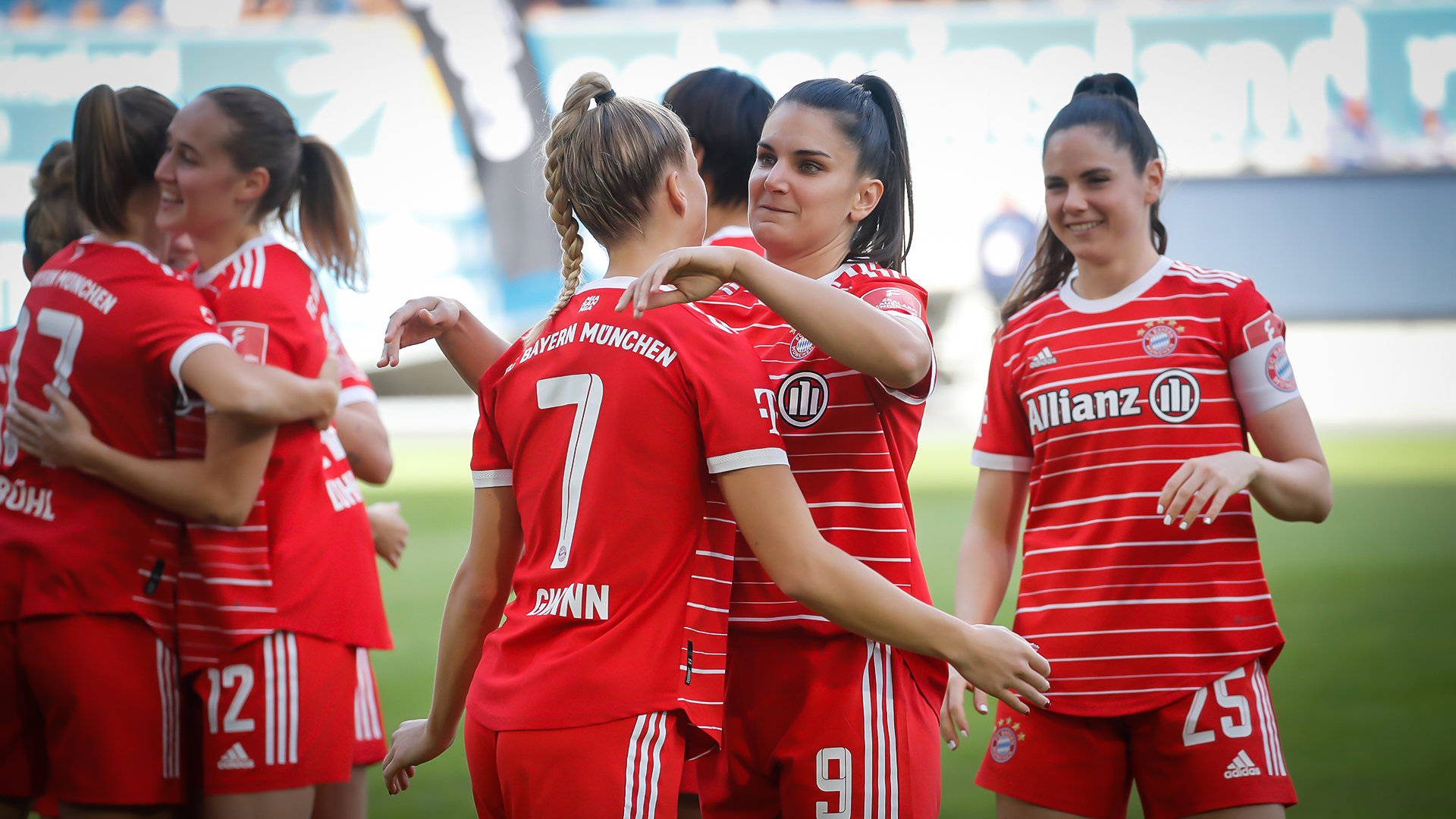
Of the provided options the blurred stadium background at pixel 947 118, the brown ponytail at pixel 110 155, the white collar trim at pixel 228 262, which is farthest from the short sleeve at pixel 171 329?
the blurred stadium background at pixel 947 118

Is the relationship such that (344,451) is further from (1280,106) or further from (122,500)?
(1280,106)

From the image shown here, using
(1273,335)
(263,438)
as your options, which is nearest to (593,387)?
(263,438)

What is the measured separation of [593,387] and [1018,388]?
1274mm

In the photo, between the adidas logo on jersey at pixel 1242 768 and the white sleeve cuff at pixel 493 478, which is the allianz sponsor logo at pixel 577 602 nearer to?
the white sleeve cuff at pixel 493 478

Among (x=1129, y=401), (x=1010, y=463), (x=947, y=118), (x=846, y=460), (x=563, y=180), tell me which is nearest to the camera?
(x=563, y=180)

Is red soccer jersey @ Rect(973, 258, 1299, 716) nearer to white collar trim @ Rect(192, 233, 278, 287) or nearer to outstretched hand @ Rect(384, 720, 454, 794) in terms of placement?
outstretched hand @ Rect(384, 720, 454, 794)

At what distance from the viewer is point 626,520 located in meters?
1.87

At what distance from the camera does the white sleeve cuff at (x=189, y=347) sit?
8.55 feet

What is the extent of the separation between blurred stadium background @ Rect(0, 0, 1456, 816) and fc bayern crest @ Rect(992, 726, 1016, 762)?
57.2 ft

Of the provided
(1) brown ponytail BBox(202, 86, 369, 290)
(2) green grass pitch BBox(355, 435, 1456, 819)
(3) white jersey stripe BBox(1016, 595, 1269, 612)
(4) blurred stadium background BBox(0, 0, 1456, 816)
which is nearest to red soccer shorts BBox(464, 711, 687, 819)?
(3) white jersey stripe BBox(1016, 595, 1269, 612)

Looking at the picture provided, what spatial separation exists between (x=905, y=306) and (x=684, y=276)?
1.54 ft

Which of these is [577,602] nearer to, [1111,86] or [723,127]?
[723,127]

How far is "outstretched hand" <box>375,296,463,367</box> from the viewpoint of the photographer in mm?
2137

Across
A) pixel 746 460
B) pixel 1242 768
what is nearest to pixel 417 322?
pixel 746 460
